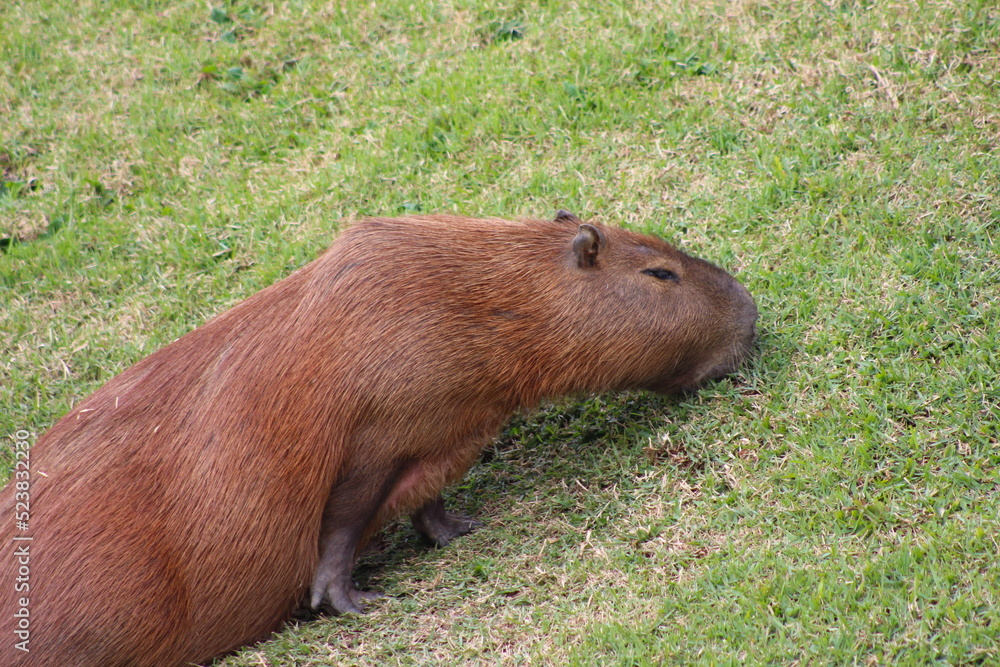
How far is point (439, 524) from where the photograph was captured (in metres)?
4.36

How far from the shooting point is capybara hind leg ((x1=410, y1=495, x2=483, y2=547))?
4324mm

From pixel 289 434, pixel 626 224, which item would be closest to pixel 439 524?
pixel 289 434

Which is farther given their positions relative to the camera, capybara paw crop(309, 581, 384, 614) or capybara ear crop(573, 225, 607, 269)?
capybara ear crop(573, 225, 607, 269)

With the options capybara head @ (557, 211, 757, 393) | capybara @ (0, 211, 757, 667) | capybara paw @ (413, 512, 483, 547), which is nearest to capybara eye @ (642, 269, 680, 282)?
capybara head @ (557, 211, 757, 393)

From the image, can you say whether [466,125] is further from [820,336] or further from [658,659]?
[658,659]

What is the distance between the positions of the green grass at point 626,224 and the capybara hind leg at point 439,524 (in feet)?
0.31

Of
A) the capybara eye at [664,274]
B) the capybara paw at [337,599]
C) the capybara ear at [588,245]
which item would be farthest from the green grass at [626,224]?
the capybara ear at [588,245]

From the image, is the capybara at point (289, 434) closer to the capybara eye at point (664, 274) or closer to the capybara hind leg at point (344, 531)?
the capybara hind leg at point (344, 531)

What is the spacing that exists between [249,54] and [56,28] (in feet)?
6.51

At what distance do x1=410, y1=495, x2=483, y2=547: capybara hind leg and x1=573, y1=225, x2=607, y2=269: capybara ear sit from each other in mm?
1179

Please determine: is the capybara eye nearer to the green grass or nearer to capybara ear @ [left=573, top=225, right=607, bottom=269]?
capybara ear @ [left=573, top=225, right=607, bottom=269]

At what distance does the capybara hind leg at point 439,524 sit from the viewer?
4324mm

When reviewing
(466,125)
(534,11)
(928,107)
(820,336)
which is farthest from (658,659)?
(534,11)

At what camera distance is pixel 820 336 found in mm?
4328
